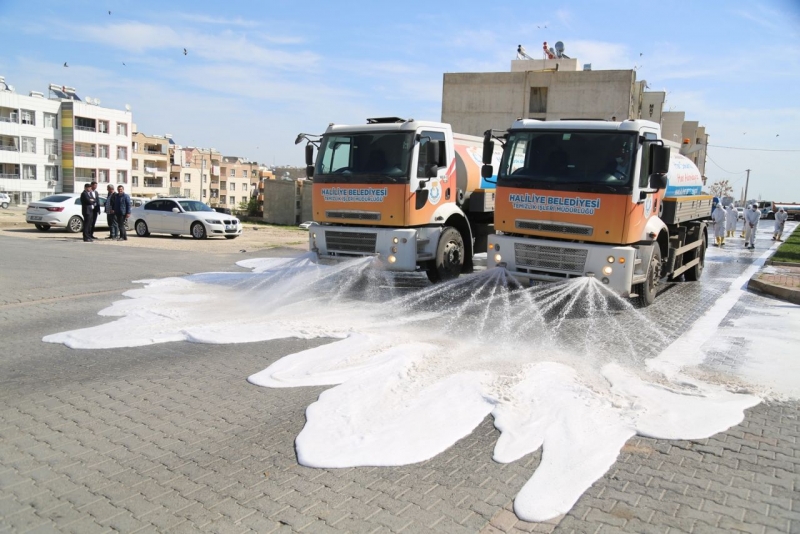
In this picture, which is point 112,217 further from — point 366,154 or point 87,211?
point 366,154

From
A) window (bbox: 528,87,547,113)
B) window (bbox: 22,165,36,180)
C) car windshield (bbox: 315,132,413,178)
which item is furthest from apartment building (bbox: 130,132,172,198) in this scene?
car windshield (bbox: 315,132,413,178)

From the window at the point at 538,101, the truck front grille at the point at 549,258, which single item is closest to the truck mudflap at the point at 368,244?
the truck front grille at the point at 549,258

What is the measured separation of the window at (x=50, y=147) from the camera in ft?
255

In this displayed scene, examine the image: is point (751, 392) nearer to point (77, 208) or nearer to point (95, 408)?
point (95, 408)

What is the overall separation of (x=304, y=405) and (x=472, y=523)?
225 cm

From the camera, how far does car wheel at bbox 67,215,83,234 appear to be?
23.5 m

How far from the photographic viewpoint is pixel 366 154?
11.3 meters

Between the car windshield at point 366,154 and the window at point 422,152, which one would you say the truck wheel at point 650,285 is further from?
the car windshield at point 366,154

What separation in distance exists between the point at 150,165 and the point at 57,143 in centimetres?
2382

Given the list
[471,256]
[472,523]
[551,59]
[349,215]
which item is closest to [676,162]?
[471,256]

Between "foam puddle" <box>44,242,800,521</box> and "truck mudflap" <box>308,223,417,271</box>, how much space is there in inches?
10.3

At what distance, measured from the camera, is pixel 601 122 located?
9.88 metres

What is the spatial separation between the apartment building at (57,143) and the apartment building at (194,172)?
65.1 feet

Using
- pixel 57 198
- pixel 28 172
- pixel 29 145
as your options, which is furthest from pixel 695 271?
pixel 29 145
